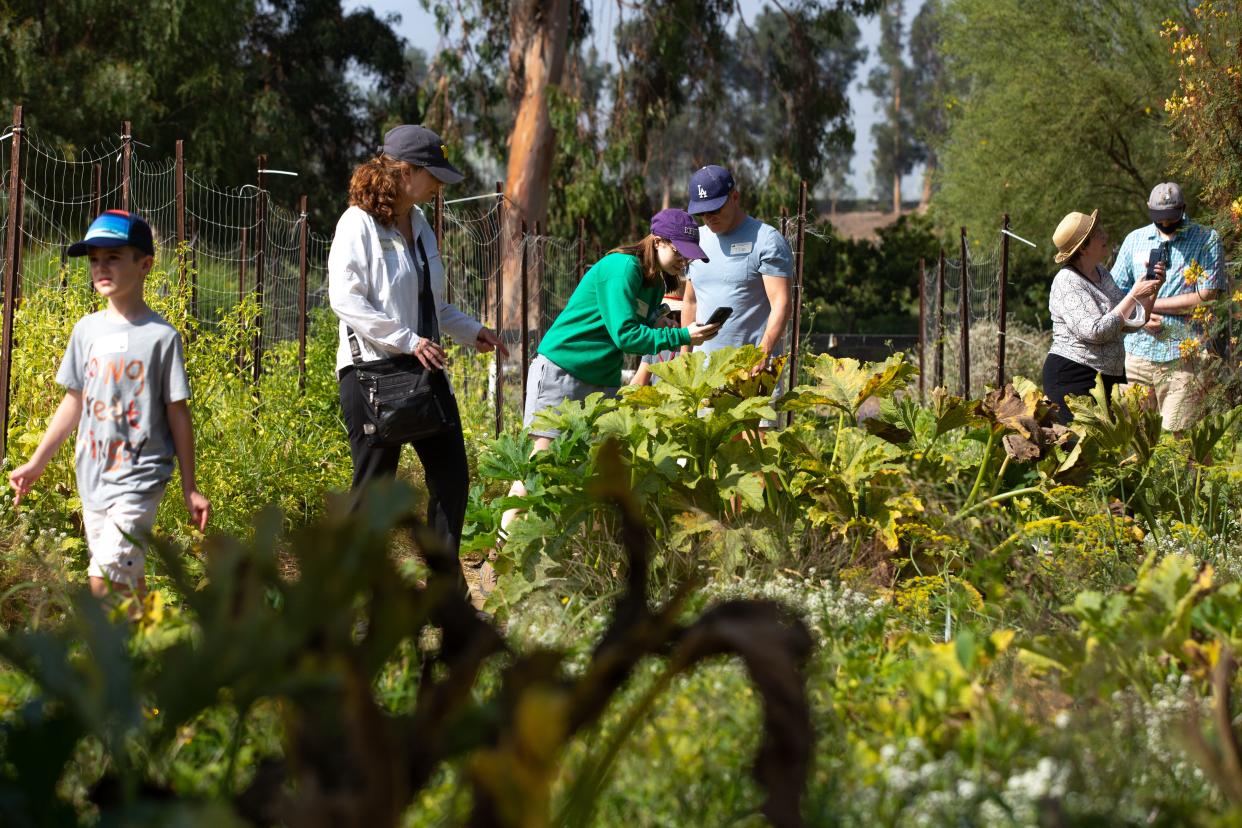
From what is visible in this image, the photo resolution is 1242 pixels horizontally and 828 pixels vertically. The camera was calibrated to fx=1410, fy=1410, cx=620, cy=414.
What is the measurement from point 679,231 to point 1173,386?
2962mm

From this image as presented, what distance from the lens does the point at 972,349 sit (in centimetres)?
1555

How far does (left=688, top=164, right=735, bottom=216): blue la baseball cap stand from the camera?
5.43 metres

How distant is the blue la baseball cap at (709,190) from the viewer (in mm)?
5434

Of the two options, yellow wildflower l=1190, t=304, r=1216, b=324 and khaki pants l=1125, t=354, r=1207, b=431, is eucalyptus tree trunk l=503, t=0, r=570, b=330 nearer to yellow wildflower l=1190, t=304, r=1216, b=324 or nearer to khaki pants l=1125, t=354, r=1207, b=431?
khaki pants l=1125, t=354, r=1207, b=431

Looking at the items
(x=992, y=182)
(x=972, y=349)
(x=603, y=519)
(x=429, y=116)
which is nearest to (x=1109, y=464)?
(x=603, y=519)

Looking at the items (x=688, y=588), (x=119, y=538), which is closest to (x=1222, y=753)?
(x=688, y=588)

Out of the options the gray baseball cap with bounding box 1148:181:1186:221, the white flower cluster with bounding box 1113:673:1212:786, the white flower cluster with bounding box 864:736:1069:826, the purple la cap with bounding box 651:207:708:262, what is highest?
the gray baseball cap with bounding box 1148:181:1186:221

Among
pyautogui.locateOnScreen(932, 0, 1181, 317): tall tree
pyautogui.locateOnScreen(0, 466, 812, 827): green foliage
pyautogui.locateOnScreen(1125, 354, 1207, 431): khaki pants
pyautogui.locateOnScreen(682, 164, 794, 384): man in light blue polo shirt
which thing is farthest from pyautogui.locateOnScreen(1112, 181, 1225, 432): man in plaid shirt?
pyautogui.locateOnScreen(932, 0, 1181, 317): tall tree

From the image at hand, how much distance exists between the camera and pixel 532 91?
827 inches

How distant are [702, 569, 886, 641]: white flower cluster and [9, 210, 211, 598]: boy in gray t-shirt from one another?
135 centimetres

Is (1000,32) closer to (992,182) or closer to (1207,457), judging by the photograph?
(992,182)

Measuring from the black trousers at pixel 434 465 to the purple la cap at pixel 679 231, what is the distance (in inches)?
43.0

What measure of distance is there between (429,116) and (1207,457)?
58.0 ft

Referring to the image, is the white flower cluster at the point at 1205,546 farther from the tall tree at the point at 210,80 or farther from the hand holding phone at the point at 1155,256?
the tall tree at the point at 210,80
